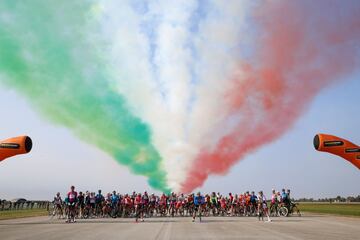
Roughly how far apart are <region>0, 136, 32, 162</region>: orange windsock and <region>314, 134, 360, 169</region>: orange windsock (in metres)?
15.2

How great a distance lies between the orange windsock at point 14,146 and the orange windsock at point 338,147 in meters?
15.2

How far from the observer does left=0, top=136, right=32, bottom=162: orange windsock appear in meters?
21.2

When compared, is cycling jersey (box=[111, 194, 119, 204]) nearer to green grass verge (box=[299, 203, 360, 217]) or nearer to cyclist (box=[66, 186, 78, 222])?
cyclist (box=[66, 186, 78, 222])

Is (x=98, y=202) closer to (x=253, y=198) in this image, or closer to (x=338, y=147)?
(x=253, y=198)

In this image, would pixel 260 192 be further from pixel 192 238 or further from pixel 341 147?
pixel 192 238

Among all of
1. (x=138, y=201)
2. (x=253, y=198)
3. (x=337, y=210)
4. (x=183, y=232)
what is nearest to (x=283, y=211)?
(x=253, y=198)

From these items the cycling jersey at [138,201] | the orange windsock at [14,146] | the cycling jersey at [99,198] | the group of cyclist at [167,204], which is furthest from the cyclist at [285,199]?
the orange windsock at [14,146]

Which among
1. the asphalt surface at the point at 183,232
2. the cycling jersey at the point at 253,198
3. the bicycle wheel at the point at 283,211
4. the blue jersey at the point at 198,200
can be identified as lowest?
the asphalt surface at the point at 183,232

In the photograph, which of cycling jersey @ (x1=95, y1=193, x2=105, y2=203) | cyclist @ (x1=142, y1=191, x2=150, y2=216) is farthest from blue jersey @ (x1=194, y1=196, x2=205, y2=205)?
cycling jersey @ (x1=95, y1=193, x2=105, y2=203)

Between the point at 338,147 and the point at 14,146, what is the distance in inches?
653

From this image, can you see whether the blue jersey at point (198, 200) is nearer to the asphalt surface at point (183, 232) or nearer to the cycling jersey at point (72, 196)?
the asphalt surface at point (183, 232)

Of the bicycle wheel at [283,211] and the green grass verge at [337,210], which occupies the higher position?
the green grass verge at [337,210]

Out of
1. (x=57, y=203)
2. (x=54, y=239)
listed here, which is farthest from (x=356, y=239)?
(x=57, y=203)

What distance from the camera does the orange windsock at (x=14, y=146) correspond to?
69.5 feet
